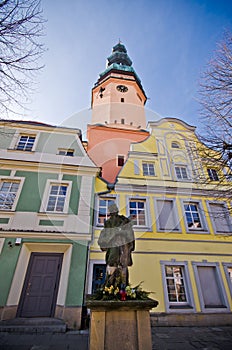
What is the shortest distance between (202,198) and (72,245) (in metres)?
7.51

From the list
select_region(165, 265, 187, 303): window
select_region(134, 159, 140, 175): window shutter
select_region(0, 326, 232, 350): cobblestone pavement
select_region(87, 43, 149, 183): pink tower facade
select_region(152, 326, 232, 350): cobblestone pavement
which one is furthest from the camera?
select_region(87, 43, 149, 183): pink tower facade

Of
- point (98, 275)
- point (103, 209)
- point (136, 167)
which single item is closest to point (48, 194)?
point (103, 209)

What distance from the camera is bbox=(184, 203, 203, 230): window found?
9815 millimetres

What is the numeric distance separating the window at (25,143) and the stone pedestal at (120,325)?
9274 millimetres

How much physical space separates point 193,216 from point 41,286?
26.2ft

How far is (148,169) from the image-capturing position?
37.6 feet

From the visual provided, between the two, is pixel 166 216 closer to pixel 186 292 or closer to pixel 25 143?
pixel 186 292

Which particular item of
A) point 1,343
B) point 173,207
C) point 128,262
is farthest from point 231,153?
point 1,343

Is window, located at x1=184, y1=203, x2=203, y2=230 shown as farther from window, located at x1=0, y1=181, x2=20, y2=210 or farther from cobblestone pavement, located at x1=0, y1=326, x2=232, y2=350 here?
window, located at x1=0, y1=181, x2=20, y2=210

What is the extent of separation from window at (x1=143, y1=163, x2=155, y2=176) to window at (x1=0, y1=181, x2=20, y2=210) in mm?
7012

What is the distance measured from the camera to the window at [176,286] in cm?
775

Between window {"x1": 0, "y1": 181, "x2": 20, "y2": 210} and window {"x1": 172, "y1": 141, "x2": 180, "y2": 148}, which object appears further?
window {"x1": 172, "y1": 141, "x2": 180, "y2": 148}

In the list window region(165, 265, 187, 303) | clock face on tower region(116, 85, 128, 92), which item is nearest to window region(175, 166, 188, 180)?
window region(165, 265, 187, 303)

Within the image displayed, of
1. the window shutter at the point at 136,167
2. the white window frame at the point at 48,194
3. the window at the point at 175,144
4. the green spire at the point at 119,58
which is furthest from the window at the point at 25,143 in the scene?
the green spire at the point at 119,58
